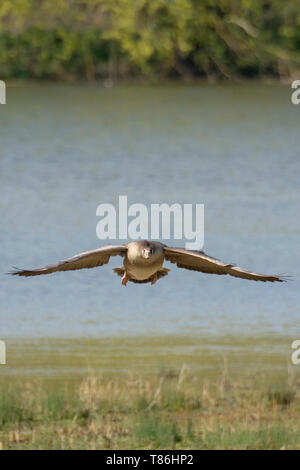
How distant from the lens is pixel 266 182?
30.5 meters

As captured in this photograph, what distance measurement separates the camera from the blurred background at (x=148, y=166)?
55.8ft

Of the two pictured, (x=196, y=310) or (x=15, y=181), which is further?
(x=15, y=181)

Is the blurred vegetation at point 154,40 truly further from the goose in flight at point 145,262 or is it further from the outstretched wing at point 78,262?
the outstretched wing at point 78,262

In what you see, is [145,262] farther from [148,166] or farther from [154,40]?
[154,40]

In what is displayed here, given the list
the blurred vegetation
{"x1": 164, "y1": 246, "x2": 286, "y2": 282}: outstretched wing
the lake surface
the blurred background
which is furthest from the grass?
the blurred vegetation

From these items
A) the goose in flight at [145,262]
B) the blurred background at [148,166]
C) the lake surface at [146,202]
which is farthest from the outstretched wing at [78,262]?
the lake surface at [146,202]

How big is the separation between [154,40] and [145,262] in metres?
53.1

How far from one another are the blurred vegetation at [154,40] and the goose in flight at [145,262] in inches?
2017

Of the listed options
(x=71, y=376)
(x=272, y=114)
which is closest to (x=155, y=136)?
(x=272, y=114)

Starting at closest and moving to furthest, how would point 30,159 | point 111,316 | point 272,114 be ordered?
point 111,316
point 30,159
point 272,114

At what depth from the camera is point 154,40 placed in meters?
62.1
